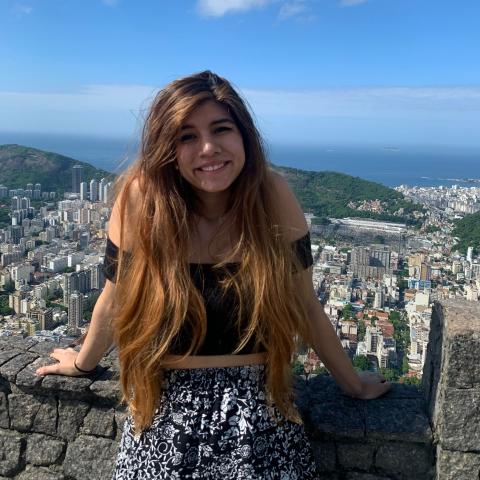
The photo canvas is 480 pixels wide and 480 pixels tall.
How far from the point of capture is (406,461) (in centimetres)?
187

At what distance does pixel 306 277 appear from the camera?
1.78m

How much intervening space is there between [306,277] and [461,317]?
1.80 feet

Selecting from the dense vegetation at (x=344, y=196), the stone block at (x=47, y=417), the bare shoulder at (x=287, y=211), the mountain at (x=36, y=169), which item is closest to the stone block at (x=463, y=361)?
the bare shoulder at (x=287, y=211)

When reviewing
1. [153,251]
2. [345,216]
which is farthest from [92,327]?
[345,216]

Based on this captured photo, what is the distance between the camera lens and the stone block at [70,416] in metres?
2.14

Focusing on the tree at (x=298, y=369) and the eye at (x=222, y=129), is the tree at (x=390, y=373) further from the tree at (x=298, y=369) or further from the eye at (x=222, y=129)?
the eye at (x=222, y=129)

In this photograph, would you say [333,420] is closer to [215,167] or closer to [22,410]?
[215,167]

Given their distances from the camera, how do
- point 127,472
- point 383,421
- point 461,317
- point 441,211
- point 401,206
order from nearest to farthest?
1. point 127,472
2. point 461,317
3. point 383,421
4. point 401,206
5. point 441,211

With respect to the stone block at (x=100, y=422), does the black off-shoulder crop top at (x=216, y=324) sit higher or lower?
higher

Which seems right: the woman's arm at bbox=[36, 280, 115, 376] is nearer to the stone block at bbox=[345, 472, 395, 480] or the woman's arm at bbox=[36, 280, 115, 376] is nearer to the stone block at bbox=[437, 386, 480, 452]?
the stone block at bbox=[345, 472, 395, 480]

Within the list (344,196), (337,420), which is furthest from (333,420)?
(344,196)

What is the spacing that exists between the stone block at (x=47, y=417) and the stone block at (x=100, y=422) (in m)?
0.15

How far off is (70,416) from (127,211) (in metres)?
1.00

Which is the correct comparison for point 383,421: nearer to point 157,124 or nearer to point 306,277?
point 306,277
